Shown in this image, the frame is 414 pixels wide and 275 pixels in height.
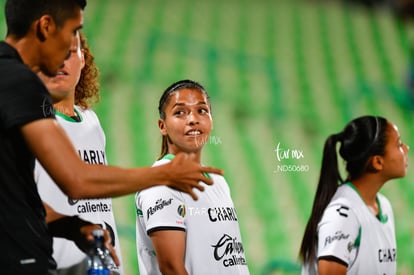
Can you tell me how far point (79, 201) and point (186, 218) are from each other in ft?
1.20

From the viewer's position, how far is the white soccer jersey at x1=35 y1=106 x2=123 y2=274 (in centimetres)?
254

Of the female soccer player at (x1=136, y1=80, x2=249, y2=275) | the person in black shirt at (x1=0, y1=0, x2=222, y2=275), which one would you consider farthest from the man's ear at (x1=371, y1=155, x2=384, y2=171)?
the person in black shirt at (x1=0, y1=0, x2=222, y2=275)

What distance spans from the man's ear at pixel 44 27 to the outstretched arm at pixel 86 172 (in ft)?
0.74

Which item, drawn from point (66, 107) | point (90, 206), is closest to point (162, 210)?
point (90, 206)

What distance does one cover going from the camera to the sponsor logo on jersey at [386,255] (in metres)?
3.23

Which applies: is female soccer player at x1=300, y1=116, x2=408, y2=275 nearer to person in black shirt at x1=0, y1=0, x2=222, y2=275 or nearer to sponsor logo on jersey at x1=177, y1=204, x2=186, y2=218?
sponsor logo on jersey at x1=177, y1=204, x2=186, y2=218

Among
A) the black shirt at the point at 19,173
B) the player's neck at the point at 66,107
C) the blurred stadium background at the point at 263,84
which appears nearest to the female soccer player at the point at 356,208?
the blurred stadium background at the point at 263,84

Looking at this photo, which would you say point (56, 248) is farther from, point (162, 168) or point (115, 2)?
point (115, 2)

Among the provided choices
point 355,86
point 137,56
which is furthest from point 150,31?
point 355,86

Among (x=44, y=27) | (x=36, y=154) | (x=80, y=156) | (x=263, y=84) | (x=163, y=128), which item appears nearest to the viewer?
(x=36, y=154)

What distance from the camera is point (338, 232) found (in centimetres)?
316

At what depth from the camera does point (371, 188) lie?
3389 millimetres

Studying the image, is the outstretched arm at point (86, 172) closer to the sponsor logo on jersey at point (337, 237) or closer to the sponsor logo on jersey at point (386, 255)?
the sponsor logo on jersey at point (337, 237)

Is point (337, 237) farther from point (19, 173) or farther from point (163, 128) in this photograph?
point (19, 173)
